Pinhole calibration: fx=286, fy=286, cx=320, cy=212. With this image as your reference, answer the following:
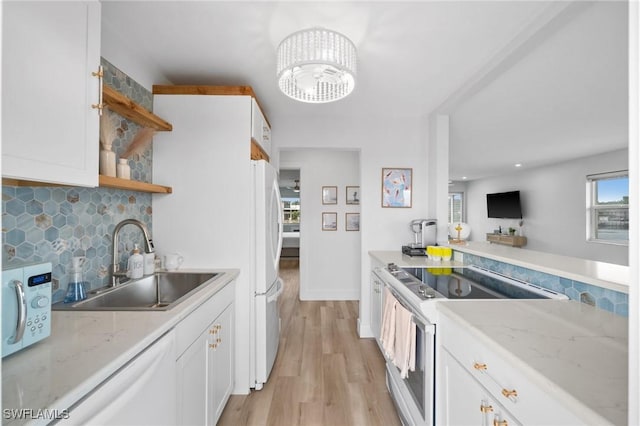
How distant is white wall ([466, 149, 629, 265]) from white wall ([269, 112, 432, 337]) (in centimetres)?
361

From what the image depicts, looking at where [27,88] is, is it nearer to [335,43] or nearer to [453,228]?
[335,43]

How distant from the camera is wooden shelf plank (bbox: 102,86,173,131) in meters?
1.45

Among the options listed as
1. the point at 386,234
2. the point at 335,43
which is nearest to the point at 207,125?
the point at 335,43

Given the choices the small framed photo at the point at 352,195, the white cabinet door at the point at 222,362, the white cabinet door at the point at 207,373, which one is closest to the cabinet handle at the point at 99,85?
the white cabinet door at the point at 207,373

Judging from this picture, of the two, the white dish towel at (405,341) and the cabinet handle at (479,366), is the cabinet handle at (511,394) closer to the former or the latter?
the cabinet handle at (479,366)

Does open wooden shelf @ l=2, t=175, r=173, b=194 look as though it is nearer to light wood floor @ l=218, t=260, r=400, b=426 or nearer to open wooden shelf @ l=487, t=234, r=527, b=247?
light wood floor @ l=218, t=260, r=400, b=426

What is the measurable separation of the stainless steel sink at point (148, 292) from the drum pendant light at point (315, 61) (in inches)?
50.5

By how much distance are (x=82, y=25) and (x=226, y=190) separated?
3.76 ft

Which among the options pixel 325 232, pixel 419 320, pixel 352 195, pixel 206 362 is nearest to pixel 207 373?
pixel 206 362

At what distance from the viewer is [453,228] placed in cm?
276

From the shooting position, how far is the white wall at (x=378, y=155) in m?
3.08

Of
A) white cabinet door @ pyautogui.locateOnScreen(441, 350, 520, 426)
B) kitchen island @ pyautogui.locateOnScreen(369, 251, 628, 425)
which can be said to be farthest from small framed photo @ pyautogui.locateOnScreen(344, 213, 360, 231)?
white cabinet door @ pyautogui.locateOnScreen(441, 350, 520, 426)

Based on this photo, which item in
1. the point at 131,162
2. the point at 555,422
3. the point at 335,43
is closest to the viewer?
the point at 555,422

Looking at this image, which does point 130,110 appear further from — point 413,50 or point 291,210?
point 291,210
